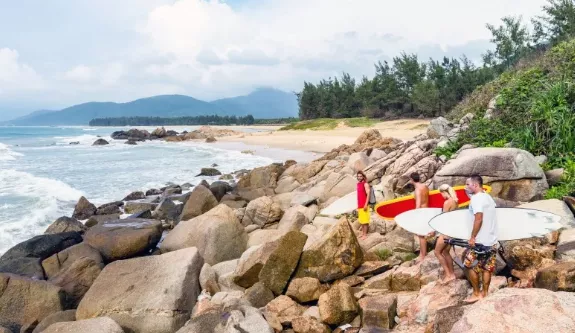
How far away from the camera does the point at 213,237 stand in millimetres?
11336

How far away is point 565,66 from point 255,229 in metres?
10.4

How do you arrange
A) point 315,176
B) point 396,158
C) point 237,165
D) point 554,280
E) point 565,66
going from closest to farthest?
point 554,280
point 565,66
point 396,158
point 315,176
point 237,165

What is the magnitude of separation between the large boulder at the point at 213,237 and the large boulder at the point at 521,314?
6.38 meters

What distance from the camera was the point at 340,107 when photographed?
261 feet

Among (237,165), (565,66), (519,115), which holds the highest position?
(565,66)

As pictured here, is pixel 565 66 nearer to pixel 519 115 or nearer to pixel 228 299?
pixel 519 115

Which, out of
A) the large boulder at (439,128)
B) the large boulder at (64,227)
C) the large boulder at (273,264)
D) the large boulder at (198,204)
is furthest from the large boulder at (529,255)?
the large boulder at (64,227)

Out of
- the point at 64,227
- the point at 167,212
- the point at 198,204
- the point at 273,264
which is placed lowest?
the point at 167,212

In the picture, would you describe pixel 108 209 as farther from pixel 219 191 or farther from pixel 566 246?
pixel 566 246

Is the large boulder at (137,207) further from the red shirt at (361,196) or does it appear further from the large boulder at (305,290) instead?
the large boulder at (305,290)

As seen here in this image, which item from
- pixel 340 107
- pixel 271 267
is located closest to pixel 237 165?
pixel 271 267

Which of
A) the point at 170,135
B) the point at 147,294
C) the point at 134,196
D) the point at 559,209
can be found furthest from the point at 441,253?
the point at 170,135

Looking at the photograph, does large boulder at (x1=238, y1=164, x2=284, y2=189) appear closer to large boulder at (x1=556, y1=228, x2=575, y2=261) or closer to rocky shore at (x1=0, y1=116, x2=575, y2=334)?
rocky shore at (x1=0, y1=116, x2=575, y2=334)

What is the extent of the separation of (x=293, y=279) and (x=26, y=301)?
198 inches
